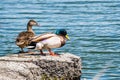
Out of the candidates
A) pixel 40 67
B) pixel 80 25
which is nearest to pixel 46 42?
pixel 40 67

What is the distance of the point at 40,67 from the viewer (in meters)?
9.59

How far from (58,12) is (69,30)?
4.87m

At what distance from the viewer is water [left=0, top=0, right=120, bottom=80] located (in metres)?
14.6

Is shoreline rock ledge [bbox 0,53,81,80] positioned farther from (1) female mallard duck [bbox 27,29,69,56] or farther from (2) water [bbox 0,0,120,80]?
(2) water [bbox 0,0,120,80]

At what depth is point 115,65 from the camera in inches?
544

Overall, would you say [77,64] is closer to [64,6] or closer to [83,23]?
[83,23]

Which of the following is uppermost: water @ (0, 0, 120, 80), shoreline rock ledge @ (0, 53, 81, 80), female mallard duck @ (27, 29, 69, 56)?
female mallard duck @ (27, 29, 69, 56)

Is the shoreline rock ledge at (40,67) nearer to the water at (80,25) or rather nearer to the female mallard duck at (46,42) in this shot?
the female mallard duck at (46,42)

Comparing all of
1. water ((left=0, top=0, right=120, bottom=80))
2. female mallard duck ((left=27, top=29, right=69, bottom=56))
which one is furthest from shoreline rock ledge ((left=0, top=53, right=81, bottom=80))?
water ((left=0, top=0, right=120, bottom=80))

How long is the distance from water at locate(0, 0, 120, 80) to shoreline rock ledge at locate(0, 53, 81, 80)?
72cm

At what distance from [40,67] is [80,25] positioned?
36.1ft

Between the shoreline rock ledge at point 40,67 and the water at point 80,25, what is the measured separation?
724 mm

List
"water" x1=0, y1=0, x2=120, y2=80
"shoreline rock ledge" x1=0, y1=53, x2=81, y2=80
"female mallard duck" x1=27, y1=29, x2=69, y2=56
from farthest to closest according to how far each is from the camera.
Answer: "water" x1=0, y1=0, x2=120, y2=80 → "female mallard duck" x1=27, y1=29, x2=69, y2=56 → "shoreline rock ledge" x1=0, y1=53, x2=81, y2=80

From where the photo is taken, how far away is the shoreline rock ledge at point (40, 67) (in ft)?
28.7
